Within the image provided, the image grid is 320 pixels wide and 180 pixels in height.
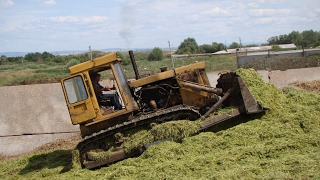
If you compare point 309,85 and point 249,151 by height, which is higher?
point 249,151

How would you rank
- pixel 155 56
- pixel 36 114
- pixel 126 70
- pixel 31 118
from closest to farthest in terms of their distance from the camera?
pixel 31 118
pixel 36 114
pixel 126 70
pixel 155 56

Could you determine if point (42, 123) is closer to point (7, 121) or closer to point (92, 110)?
point (7, 121)

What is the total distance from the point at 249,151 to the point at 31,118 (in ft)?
44.9

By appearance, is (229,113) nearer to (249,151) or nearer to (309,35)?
(249,151)

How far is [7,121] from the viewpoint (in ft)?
64.1

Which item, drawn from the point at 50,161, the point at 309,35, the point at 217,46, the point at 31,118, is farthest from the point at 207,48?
the point at 50,161

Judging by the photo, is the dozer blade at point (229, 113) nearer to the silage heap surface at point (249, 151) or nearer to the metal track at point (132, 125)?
Result: the metal track at point (132, 125)

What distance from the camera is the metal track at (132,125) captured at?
10.9 m

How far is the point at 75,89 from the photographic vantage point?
11289 millimetres

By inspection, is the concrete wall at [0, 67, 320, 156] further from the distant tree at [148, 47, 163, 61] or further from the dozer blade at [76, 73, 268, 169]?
the distant tree at [148, 47, 163, 61]

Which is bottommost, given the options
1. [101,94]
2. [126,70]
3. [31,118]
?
[31,118]

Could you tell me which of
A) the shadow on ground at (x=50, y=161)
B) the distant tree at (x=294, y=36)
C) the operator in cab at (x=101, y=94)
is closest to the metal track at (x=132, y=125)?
the operator in cab at (x=101, y=94)

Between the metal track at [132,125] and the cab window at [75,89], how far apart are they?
3.74ft

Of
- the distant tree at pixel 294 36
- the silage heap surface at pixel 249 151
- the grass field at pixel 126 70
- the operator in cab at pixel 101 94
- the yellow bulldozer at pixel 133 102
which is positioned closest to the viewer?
the silage heap surface at pixel 249 151
